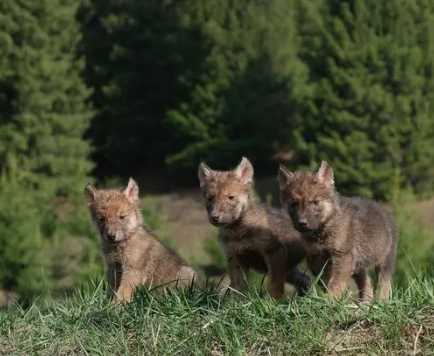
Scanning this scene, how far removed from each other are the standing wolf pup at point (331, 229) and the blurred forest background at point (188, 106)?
17.6m

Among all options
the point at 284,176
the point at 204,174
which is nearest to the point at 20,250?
the point at 204,174

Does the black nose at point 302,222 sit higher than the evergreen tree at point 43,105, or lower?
higher

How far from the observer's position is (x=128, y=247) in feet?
36.3

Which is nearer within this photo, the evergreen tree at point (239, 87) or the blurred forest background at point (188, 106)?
the blurred forest background at point (188, 106)

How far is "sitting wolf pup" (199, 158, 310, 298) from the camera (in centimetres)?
1035

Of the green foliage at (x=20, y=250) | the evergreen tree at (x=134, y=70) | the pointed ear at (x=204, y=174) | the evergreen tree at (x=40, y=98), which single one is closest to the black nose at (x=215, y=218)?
the pointed ear at (x=204, y=174)

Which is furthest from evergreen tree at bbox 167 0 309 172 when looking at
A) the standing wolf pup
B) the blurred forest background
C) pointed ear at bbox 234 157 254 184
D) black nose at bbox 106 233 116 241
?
the standing wolf pup

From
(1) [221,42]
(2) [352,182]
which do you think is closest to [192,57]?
(1) [221,42]

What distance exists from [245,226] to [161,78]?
3020cm

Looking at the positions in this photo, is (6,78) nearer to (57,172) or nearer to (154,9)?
(57,172)

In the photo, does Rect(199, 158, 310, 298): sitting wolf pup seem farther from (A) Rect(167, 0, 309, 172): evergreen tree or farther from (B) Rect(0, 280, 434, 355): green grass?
(A) Rect(167, 0, 309, 172): evergreen tree

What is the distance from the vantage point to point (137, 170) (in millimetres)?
Answer: 42250

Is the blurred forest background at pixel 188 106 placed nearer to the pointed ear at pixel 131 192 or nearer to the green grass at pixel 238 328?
the pointed ear at pixel 131 192

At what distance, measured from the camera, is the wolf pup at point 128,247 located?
10.9 meters
